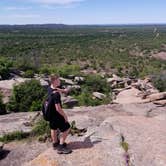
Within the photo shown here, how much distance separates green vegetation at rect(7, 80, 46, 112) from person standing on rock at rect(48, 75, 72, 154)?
30.3ft

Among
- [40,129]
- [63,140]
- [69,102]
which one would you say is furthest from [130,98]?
[63,140]

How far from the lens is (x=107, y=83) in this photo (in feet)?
124

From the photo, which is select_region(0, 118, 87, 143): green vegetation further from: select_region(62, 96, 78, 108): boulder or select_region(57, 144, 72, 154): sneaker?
select_region(62, 96, 78, 108): boulder

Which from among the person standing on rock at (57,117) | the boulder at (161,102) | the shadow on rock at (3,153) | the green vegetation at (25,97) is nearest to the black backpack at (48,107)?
the person standing on rock at (57,117)

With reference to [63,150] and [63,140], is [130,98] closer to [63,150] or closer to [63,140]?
[63,140]

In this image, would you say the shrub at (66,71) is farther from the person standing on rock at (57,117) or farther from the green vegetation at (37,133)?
the person standing on rock at (57,117)

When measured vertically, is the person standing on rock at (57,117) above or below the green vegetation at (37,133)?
above

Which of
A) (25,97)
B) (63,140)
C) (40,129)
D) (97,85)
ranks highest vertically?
(63,140)

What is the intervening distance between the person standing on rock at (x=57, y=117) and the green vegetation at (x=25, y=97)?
363 inches

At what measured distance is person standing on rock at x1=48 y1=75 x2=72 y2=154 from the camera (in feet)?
29.9

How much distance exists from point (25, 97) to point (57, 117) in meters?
11.0

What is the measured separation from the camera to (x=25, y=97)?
20.1m

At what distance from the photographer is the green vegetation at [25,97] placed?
64.3ft

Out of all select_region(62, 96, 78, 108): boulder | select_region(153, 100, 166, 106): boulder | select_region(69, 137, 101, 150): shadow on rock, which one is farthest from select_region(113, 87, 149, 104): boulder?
select_region(69, 137, 101, 150): shadow on rock
